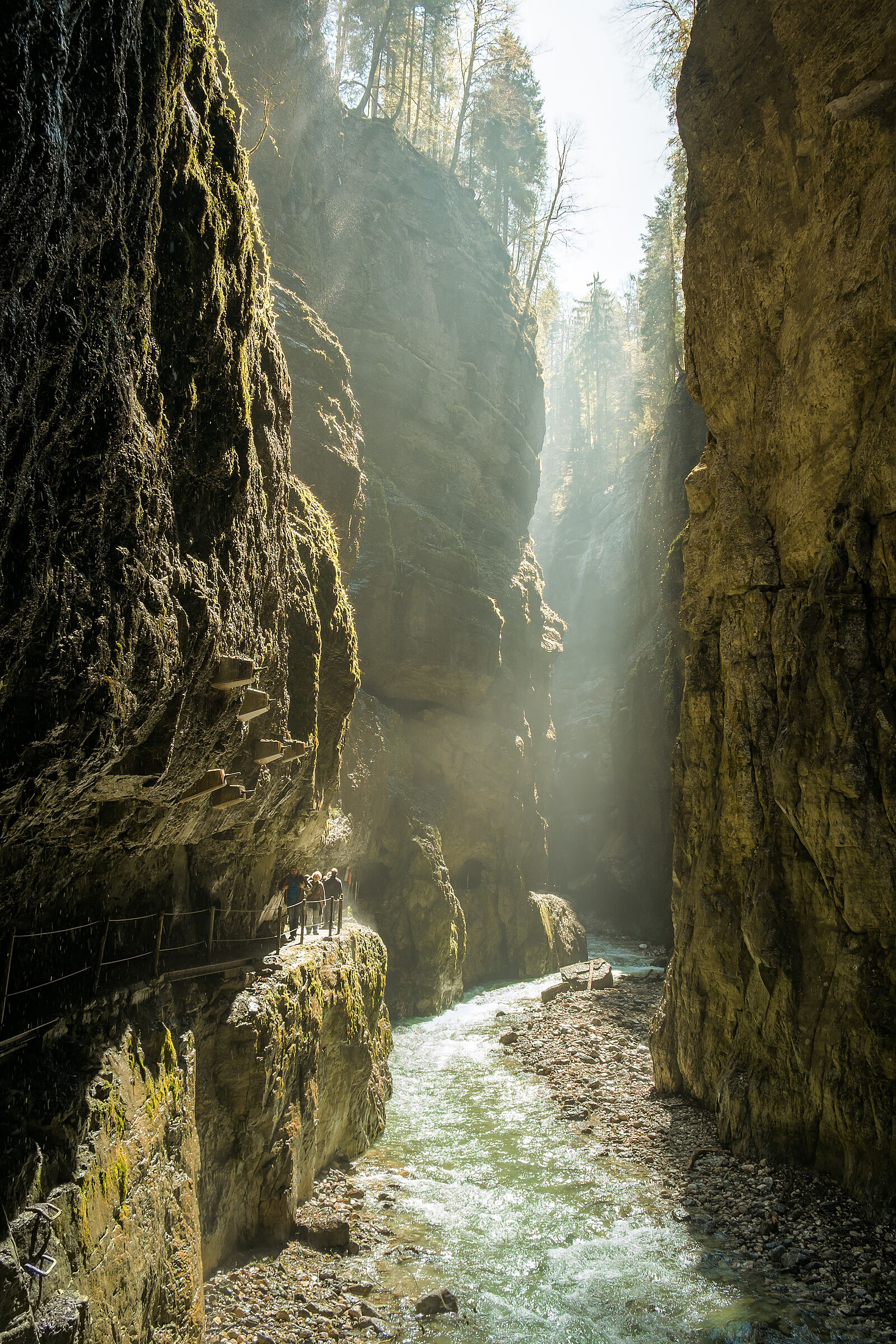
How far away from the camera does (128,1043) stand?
23.8 ft

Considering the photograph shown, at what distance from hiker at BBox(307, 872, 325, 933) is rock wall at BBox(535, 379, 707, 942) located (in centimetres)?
1649

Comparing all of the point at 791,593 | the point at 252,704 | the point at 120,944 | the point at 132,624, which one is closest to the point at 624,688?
the point at 791,593

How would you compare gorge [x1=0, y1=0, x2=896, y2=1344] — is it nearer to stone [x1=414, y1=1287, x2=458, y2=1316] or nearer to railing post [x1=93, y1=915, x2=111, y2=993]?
railing post [x1=93, y1=915, x2=111, y2=993]

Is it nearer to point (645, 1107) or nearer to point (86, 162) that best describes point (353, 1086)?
point (645, 1107)

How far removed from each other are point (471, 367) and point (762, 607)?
27602 mm

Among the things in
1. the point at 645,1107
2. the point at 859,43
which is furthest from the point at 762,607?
the point at 645,1107

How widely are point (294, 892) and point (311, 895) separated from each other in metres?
1.13

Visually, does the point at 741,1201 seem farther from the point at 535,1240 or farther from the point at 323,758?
the point at 323,758

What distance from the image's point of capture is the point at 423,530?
30.5 metres

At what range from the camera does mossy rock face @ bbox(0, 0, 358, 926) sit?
13.8 feet

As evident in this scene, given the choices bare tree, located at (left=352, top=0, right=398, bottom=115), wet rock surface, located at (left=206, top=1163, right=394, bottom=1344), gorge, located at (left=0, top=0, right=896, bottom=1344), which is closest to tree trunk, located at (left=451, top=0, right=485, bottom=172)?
bare tree, located at (left=352, top=0, right=398, bottom=115)

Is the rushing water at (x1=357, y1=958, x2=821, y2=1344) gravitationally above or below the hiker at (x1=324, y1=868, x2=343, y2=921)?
below

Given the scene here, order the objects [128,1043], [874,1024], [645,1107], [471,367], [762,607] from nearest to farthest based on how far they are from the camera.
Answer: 1. [128,1043]
2. [874,1024]
3. [762,607]
4. [645,1107]
5. [471,367]

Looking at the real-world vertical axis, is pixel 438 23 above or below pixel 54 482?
above
